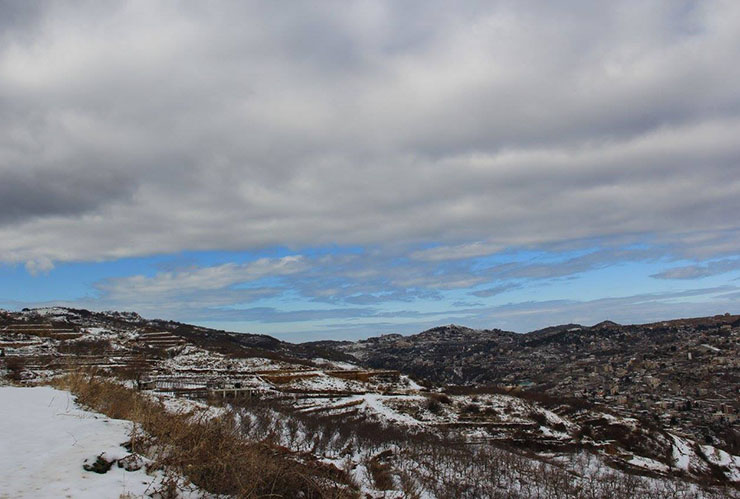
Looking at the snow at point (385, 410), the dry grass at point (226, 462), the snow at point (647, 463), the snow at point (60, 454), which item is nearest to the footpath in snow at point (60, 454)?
the snow at point (60, 454)

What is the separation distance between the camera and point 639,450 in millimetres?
55125

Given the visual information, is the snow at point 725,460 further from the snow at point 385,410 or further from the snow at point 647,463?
the snow at point 385,410

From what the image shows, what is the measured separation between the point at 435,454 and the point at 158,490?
111 feet

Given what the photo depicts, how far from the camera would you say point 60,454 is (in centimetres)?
696

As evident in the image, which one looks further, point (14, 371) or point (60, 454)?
point (14, 371)

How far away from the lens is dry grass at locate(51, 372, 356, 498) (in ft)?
22.0

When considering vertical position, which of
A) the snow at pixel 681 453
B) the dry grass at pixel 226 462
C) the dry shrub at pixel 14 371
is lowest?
the snow at pixel 681 453

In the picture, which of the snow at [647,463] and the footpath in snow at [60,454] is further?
the snow at [647,463]

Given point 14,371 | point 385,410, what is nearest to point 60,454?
point 14,371

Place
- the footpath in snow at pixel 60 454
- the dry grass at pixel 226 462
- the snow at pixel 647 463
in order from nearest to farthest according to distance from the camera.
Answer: the footpath in snow at pixel 60 454 < the dry grass at pixel 226 462 < the snow at pixel 647 463

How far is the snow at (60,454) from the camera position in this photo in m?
5.84

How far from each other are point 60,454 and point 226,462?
8.26 ft

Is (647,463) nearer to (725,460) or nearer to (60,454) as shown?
(725,460)

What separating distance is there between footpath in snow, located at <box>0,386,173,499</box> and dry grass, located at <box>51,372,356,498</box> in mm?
454
